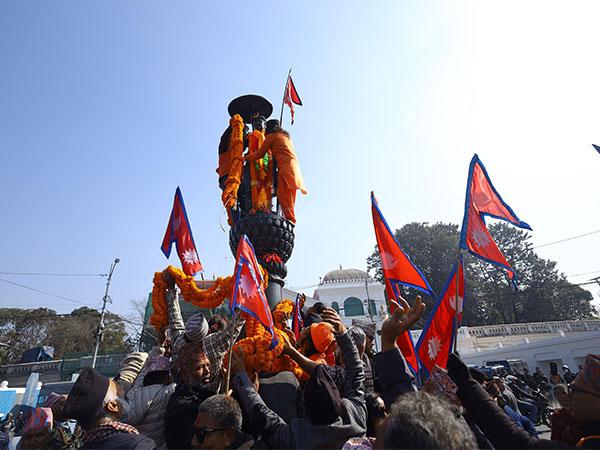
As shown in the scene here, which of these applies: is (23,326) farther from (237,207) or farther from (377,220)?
(377,220)

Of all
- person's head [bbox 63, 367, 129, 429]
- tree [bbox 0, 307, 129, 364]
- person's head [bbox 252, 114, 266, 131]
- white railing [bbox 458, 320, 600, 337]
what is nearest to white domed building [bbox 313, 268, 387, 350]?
white railing [bbox 458, 320, 600, 337]

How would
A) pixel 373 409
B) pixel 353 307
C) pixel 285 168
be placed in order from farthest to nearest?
pixel 353 307, pixel 285 168, pixel 373 409

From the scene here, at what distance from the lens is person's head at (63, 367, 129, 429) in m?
1.59

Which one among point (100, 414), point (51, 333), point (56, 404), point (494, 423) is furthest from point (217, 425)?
point (51, 333)

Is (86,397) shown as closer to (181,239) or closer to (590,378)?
(590,378)

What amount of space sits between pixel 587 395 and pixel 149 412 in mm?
2202

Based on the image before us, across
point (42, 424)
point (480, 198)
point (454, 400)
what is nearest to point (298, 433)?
point (454, 400)

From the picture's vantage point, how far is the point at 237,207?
577cm

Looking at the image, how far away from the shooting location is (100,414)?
5.35 feet

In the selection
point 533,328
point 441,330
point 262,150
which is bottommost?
point 441,330

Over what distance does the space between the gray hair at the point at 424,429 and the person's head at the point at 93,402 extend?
136cm

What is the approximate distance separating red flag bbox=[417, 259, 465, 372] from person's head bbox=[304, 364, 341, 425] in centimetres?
178

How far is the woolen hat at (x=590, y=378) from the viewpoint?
1556mm

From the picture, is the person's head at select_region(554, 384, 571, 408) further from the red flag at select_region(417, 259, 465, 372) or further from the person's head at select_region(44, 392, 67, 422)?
the person's head at select_region(44, 392, 67, 422)
